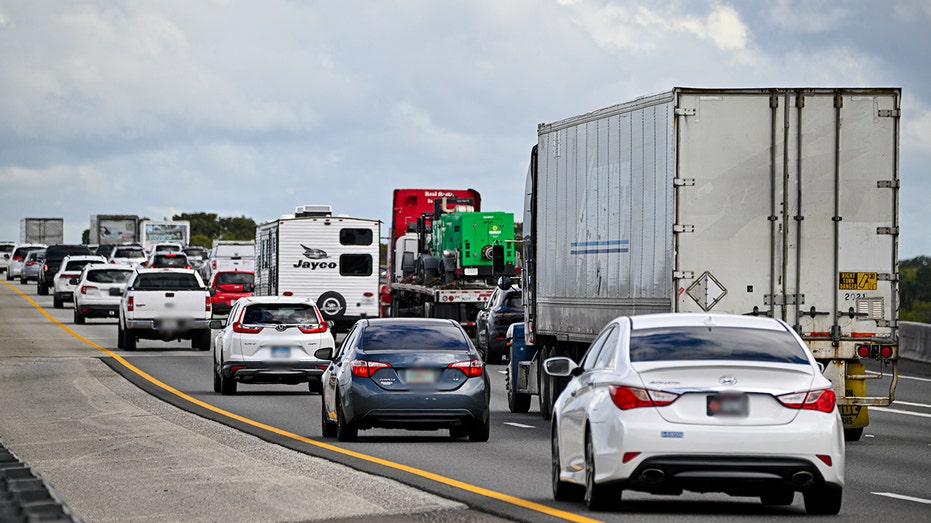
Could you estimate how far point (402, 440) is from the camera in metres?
19.0

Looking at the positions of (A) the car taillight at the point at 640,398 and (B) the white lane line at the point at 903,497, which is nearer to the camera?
(A) the car taillight at the point at 640,398

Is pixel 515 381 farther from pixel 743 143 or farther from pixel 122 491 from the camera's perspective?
pixel 122 491

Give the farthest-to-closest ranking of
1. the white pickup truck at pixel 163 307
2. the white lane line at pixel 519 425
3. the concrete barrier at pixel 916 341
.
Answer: the white pickup truck at pixel 163 307 → the concrete barrier at pixel 916 341 → the white lane line at pixel 519 425

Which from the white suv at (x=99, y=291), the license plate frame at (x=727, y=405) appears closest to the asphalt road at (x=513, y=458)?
the license plate frame at (x=727, y=405)

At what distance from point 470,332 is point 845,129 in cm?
Result: 2514

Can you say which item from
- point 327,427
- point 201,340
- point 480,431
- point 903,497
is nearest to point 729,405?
point 903,497

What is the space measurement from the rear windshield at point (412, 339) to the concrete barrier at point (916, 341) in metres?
20.6

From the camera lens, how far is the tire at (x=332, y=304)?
45719 mm

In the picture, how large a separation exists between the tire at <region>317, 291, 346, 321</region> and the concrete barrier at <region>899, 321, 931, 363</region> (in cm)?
1492

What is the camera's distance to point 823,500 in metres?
11.8

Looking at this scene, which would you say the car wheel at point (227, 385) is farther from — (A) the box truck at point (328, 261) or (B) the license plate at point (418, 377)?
(A) the box truck at point (328, 261)

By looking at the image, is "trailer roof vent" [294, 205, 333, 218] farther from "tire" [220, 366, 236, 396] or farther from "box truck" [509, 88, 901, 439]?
"box truck" [509, 88, 901, 439]

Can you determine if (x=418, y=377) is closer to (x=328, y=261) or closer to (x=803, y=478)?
(x=803, y=478)

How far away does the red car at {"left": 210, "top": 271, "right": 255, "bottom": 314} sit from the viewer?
5444 centimetres
